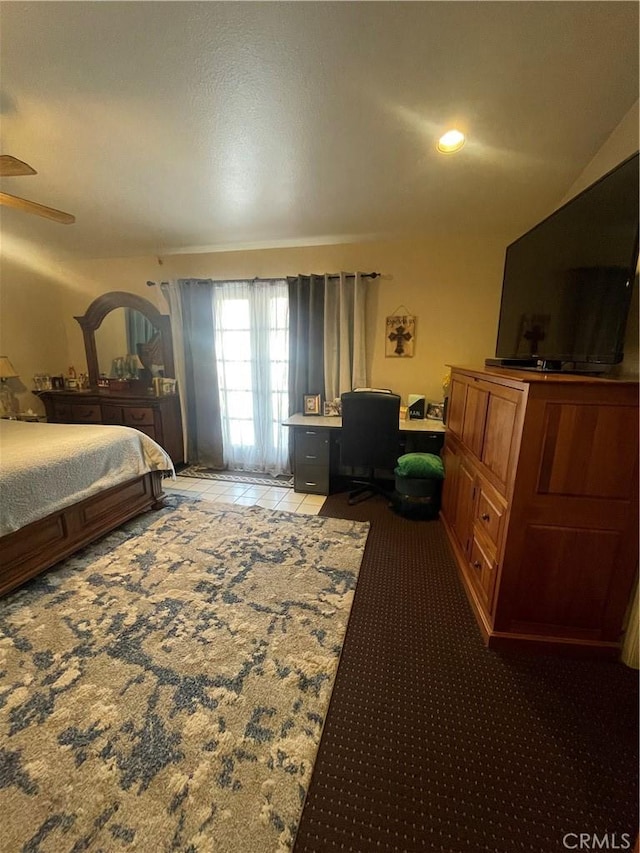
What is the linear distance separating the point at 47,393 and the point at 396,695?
4660 mm

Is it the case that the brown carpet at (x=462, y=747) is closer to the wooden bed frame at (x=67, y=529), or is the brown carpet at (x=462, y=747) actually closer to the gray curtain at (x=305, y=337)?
the wooden bed frame at (x=67, y=529)

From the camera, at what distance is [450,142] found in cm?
196

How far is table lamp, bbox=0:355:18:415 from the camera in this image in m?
3.54

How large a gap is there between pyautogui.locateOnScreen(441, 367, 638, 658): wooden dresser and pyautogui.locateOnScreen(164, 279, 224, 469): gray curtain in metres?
3.03

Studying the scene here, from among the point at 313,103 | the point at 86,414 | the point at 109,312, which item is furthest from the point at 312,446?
the point at 109,312

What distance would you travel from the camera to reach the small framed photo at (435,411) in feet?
10.7

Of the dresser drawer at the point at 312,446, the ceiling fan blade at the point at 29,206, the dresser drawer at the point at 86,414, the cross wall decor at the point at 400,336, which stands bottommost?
the dresser drawer at the point at 312,446

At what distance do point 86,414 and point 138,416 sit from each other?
29.8 inches

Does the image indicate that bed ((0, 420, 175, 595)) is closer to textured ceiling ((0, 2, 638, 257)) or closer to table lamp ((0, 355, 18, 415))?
table lamp ((0, 355, 18, 415))

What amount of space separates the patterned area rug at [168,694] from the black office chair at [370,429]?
2.78ft

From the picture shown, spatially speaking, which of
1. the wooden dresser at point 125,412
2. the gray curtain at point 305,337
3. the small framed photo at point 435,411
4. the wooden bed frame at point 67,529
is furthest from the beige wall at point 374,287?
the wooden bed frame at point 67,529

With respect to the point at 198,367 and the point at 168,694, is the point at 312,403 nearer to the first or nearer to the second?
the point at 198,367

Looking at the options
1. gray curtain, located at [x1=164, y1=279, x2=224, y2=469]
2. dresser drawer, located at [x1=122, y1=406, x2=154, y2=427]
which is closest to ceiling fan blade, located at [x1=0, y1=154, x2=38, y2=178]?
gray curtain, located at [x1=164, y1=279, x2=224, y2=469]

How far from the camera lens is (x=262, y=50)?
4.80 ft
